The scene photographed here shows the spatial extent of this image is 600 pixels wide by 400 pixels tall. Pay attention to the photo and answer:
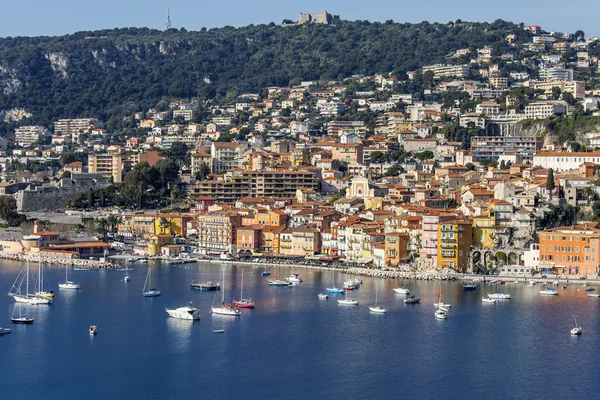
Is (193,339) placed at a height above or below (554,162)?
below

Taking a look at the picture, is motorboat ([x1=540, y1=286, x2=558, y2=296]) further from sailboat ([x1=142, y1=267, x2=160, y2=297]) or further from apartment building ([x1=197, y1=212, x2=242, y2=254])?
apartment building ([x1=197, y1=212, x2=242, y2=254])

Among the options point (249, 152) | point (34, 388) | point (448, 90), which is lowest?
point (34, 388)

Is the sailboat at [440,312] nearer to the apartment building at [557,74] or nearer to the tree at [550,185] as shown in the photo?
the tree at [550,185]

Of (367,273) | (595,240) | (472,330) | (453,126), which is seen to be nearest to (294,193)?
(453,126)

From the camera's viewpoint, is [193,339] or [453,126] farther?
[453,126]

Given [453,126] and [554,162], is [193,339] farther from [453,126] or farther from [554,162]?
[453,126]

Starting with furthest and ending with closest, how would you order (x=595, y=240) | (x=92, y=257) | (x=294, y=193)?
(x=294, y=193), (x=92, y=257), (x=595, y=240)

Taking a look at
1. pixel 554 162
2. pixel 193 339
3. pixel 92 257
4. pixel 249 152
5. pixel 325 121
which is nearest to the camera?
pixel 193 339

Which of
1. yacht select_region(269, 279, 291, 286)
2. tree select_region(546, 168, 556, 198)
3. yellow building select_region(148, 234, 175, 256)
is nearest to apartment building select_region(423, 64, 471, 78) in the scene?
tree select_region(546, 168, 556, 198)
